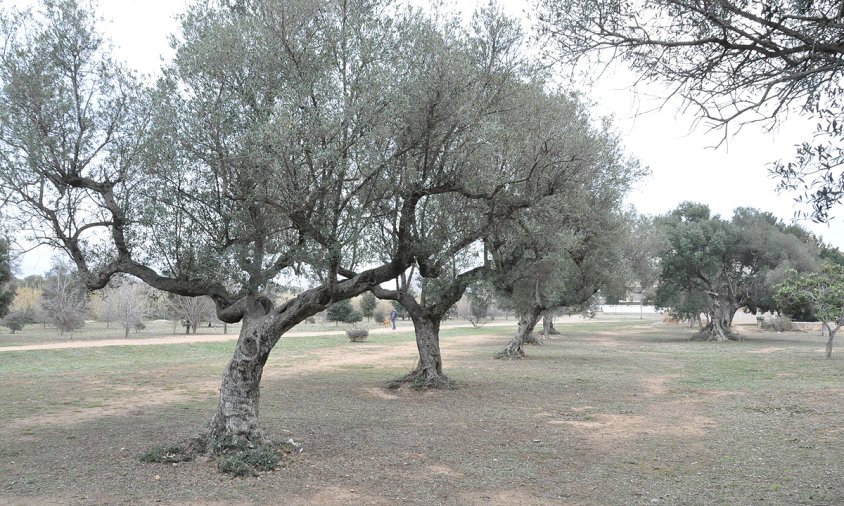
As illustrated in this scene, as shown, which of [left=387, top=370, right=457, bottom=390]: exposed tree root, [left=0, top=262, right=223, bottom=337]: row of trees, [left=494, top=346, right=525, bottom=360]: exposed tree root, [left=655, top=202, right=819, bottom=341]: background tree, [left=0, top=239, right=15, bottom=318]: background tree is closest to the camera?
[left=387, top=370, right=457, bottom=390]: exposed tree root

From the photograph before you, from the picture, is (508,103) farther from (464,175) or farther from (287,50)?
(287,50)

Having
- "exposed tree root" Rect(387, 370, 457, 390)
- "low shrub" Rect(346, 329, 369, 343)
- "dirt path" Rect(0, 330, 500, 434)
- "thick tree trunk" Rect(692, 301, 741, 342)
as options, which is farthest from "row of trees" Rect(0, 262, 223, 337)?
"thick tree trunk" Rect(692, 301, 741, 342)

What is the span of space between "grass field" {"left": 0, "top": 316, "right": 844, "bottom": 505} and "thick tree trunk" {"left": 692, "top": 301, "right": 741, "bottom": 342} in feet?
70.3

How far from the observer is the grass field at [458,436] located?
301 inches

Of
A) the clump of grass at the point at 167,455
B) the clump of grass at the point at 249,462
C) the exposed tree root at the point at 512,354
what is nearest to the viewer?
the clump of grass at the point at 249,462

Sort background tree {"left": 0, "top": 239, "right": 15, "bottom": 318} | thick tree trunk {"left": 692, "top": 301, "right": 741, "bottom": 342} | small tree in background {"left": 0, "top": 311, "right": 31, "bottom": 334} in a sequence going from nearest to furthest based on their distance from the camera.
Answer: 1. background tree {"left": 0, "top": 239, "right": 15, "bottom": 318}
2. thick tree trunk {"left": 692, "top": 301, "right": 741, "bottom": 342}
3. small tree in background {"left": 0, "top": 311, "right": 31, "bottom": 334}

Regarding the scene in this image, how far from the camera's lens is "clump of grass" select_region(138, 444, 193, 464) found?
8695 mm

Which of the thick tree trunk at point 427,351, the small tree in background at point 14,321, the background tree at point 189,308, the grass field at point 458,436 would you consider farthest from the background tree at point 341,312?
the thick tree trunk at point 427,351

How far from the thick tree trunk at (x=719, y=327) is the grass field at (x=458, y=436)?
844 inches

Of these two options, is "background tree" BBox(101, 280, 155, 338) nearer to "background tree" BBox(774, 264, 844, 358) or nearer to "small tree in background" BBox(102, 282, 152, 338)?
"small tree in background" BBox(102, 282, 152, 338)

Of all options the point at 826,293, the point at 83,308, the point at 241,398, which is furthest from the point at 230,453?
the point at 83,308

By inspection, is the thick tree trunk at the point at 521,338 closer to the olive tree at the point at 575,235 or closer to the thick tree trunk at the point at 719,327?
the olive tree at the point at 575,235

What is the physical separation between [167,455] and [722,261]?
43636 millimetres

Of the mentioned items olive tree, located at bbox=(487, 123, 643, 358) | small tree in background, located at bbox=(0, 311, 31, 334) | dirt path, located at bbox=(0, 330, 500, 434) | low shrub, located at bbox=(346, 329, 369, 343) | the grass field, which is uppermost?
olive tree, located at bbox=(487, 123, 643, 358)
